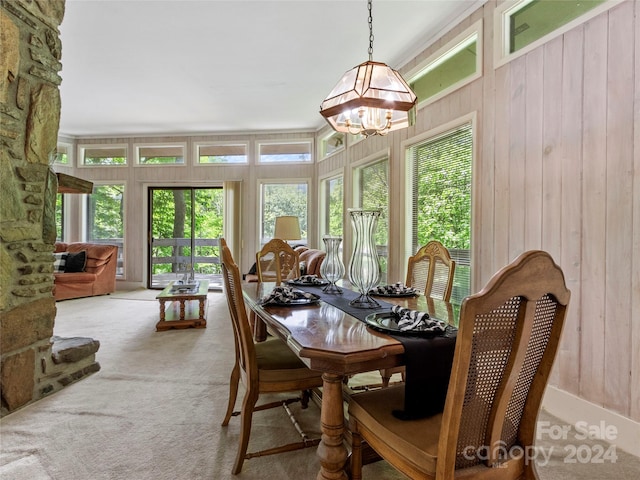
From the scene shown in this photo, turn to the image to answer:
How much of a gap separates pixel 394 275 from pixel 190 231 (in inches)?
183

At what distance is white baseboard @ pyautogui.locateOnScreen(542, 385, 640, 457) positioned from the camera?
6.07ft

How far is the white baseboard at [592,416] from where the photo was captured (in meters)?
1.85

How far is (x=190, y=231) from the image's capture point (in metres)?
7.17

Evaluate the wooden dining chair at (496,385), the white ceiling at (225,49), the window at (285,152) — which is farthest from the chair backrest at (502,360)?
the window at (285,152)

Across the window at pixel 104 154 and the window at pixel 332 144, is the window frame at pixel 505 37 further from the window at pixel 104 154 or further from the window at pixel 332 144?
the window at pixel 104 154

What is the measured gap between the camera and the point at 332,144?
6113 mm

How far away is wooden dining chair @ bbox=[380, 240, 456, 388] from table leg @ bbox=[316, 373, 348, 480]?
97 cm

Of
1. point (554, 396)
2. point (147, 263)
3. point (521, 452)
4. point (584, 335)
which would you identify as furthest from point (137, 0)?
point (147, 263)

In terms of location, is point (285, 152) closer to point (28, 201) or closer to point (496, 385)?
point (28, 201)

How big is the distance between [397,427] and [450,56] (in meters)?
3.30

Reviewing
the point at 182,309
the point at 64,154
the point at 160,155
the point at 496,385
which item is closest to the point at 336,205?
the point at 182,309

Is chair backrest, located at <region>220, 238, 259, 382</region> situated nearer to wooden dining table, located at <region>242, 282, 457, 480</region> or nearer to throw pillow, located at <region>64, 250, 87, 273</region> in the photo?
wooden dining table, located at <region>242, 282, 457, 480</region>

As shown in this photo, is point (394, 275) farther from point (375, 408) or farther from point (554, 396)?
point (375, 408)

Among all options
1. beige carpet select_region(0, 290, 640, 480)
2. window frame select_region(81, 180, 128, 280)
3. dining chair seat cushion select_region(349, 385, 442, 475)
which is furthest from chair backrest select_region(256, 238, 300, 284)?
window frame select_region(81, 180, 128, 280)
